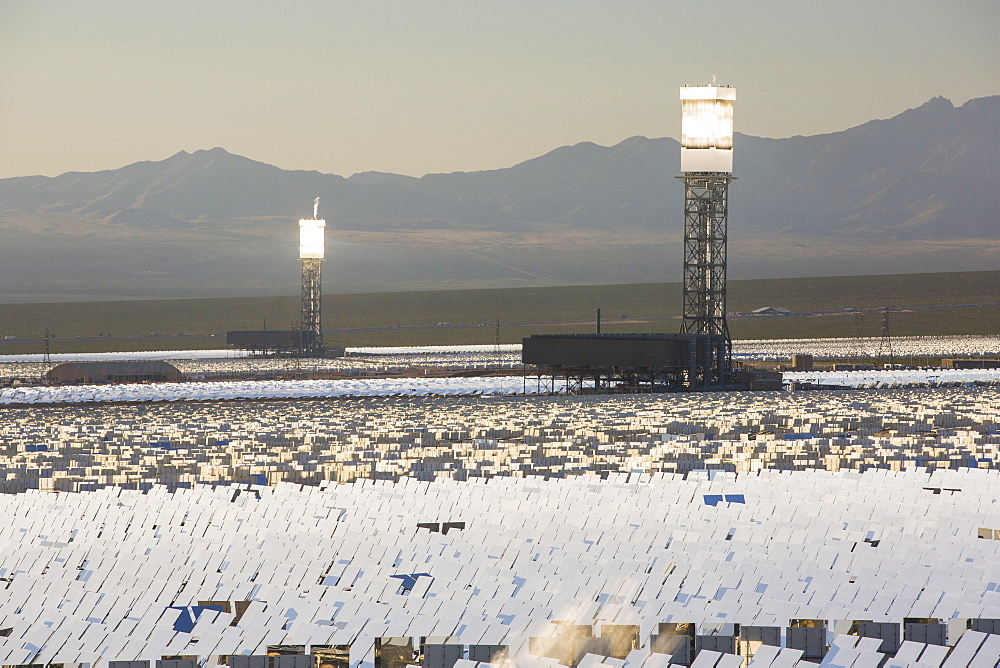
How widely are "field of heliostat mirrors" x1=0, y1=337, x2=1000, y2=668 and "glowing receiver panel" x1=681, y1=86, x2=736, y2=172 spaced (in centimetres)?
2796

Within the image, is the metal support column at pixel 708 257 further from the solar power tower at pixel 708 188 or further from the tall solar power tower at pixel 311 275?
the tall solar power tower at pixel 311 275

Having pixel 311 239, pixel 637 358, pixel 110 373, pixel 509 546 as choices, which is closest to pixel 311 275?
pixel 311 239

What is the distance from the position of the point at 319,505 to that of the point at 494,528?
677cm

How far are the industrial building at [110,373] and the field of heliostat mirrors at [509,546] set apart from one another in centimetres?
5781

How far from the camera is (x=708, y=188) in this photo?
287ft

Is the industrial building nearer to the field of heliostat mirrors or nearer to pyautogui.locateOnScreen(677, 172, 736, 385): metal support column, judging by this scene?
pyautogui.locateOnScreen(677, 172, 736, 385): metal support column

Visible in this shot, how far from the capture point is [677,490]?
4234cm

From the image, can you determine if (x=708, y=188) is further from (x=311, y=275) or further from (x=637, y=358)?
(x=311, y=275)

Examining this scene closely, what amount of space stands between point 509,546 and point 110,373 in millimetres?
96261

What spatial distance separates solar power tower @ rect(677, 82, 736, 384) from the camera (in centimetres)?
8556

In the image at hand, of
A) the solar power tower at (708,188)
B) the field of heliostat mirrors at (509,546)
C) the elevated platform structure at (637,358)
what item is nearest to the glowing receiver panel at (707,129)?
the solar power tower at (708,188)

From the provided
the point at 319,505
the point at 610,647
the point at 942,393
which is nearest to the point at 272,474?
the point at 319,505

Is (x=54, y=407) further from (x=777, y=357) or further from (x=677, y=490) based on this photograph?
(x=777, y=357)

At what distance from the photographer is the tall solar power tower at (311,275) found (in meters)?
144
